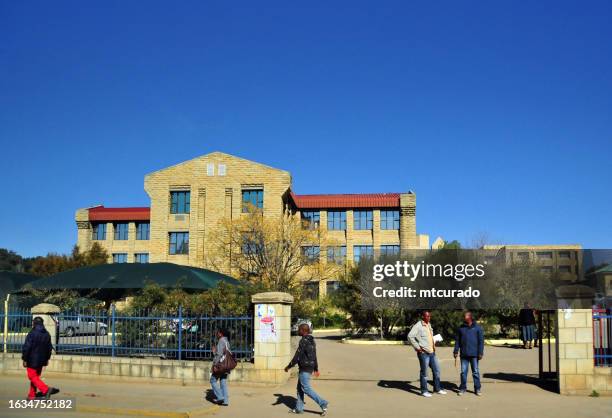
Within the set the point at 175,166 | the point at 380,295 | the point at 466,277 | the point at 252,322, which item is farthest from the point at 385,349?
the point at 175,166

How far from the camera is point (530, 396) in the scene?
39.7 ft

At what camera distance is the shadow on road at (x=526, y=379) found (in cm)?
1287

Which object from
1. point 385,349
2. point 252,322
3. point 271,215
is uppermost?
A: point 271,215

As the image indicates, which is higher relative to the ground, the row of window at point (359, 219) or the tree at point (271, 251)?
the row of window at point (359, 219)

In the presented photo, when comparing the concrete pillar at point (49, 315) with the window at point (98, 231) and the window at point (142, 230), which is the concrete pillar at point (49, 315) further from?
the window at point (98, 231)

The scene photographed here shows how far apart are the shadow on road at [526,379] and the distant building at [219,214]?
3440 cm

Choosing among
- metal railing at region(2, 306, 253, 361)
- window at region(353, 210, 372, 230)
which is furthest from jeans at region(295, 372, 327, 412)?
window at region(353, 210, 372, 230)

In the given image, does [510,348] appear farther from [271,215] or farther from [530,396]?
[271,215]

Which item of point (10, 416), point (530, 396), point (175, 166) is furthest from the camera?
point (175, 166)

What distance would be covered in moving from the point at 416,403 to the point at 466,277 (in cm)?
1593

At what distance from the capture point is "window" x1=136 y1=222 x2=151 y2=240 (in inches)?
2458

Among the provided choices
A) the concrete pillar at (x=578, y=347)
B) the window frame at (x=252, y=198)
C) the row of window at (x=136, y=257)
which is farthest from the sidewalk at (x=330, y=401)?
the row of window at (x=136, y=257)

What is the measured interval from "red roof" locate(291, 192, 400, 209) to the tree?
42.0 feet

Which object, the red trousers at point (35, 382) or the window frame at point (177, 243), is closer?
the red trousers at point (35, 382)
